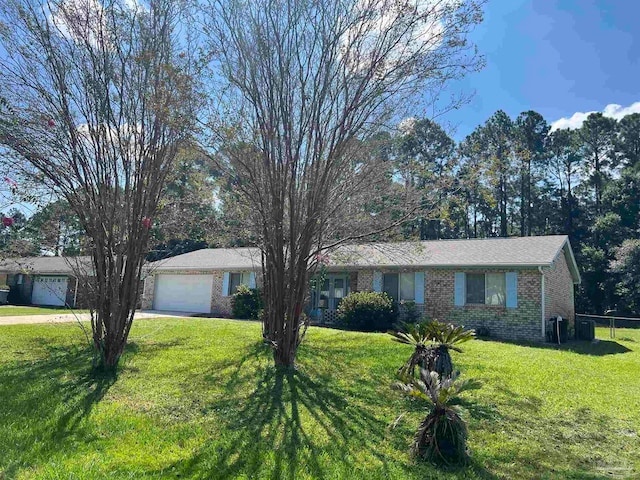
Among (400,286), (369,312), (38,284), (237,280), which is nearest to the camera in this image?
(369,312)

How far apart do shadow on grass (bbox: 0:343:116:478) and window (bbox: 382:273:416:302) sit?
11.3 meters

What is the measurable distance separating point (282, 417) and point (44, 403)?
2.97 metres

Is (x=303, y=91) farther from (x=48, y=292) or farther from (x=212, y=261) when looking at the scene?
(x=48, y=292)

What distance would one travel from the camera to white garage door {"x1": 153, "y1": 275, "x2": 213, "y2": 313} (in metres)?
22.6

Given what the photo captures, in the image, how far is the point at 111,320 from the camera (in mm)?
7605

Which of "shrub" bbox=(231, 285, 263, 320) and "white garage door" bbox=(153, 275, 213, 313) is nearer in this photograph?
"shrub" bbox=(231, 285, 263, 320)

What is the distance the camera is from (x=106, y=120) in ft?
24.8

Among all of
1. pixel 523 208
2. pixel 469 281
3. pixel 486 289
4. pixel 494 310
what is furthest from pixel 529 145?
pixel 494 310

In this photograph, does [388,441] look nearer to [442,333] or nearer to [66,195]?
[442,333]

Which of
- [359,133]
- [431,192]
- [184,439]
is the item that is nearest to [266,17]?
[359,133]

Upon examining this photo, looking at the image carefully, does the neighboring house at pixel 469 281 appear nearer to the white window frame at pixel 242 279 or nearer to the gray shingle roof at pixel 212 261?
the white window frame at pixel 242 279

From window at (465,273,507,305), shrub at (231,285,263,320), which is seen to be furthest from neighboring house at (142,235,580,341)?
shrub at (231,285,263,320)

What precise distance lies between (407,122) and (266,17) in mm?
3055

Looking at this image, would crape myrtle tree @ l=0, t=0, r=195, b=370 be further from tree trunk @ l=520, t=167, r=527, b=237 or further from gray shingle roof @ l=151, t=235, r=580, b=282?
tree trunk @ l=520, t=167, r=527, b=237
